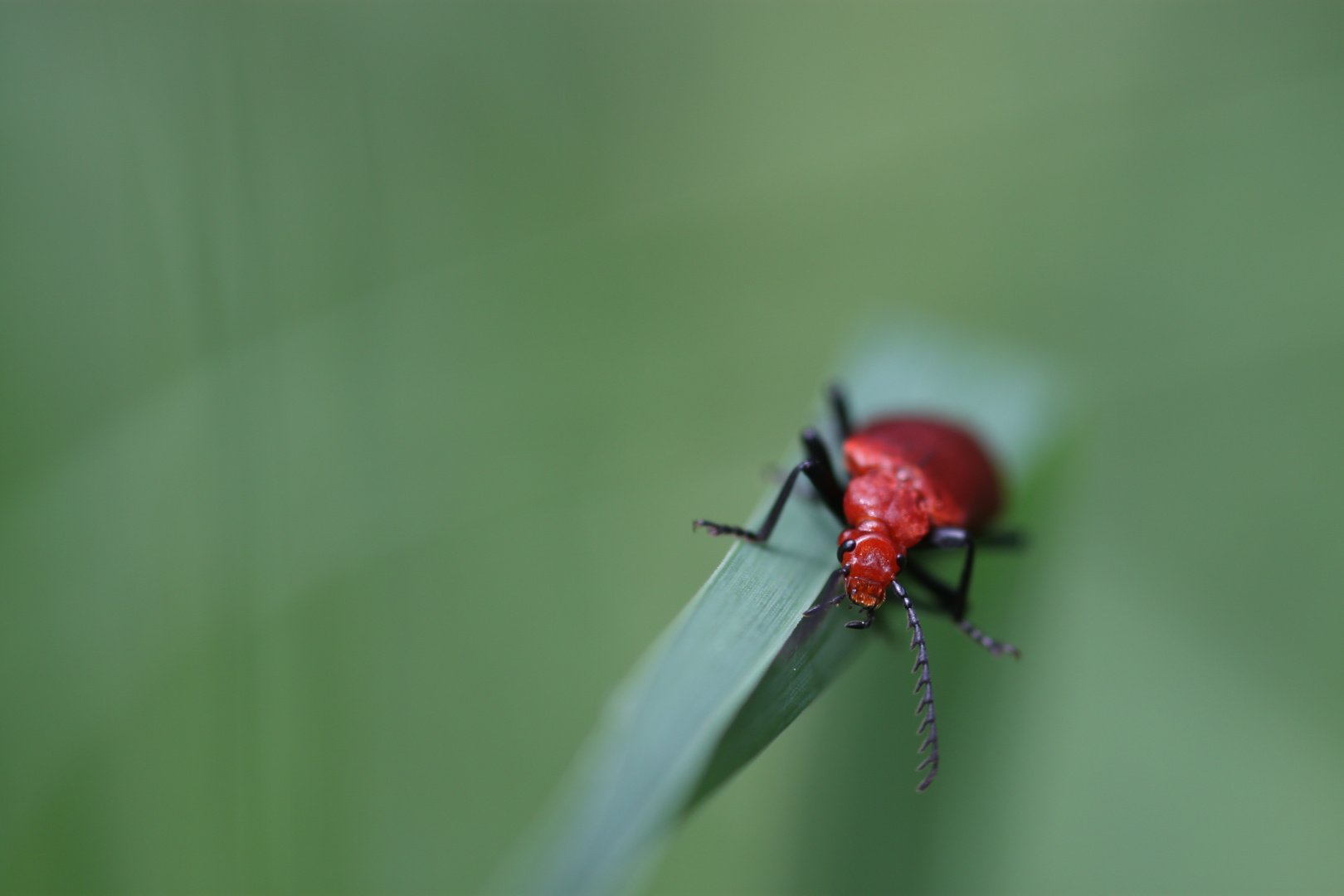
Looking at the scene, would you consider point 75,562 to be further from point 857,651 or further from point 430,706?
point 857,651

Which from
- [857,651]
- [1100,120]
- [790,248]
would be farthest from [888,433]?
[1100,120]

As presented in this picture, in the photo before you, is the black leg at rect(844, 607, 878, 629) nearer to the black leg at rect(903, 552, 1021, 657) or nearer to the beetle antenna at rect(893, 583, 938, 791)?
the beetle antenna at rect(893, 583, 938, 791)

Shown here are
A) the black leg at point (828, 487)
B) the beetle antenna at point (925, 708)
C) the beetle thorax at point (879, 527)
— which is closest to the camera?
the beetle antenna at point (925, 708)

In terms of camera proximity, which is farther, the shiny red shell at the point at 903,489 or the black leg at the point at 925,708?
the shiny red shell at the point at 903,489

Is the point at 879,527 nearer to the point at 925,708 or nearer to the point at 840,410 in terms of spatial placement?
the point at 925,708

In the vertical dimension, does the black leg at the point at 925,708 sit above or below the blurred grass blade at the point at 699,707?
below

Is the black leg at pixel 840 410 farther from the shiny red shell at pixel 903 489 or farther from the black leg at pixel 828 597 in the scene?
the black leg at pixel 828 597

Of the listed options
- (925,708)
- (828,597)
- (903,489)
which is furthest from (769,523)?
(903,489)

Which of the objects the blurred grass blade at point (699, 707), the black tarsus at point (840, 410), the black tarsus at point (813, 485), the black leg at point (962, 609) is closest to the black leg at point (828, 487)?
the black tarsus at point (813, 485)
